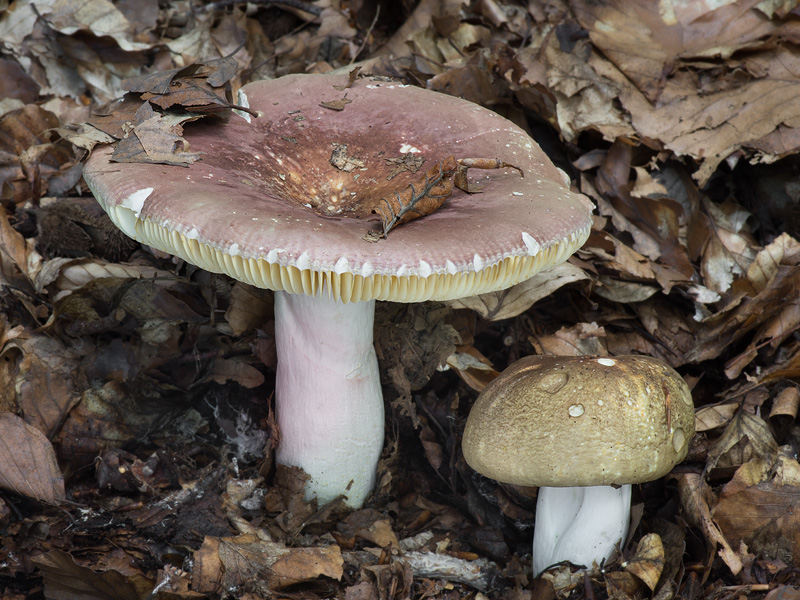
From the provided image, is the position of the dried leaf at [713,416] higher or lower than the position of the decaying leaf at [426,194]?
lower

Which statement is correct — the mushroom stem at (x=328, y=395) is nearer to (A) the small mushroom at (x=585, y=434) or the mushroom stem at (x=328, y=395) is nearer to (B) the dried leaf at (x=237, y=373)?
(B) the dried leaf at (x=237, y=373)

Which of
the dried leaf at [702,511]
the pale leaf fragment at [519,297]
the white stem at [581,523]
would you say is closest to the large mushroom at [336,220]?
the pale leaf fragment at [519,297]

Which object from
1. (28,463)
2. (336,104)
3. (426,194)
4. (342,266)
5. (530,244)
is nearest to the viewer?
(342,266)

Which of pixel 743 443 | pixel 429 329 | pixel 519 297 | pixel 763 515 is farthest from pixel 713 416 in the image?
pixel 429 329

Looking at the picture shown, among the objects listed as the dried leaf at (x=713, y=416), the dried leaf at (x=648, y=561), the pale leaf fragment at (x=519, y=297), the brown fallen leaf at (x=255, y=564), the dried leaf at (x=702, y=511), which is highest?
the pale leaf fragment at (x=519, y=297)

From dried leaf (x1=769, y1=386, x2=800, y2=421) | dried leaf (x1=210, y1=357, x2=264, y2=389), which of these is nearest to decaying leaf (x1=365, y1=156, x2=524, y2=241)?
dried leaf (x1=210, y1=357, x2=264, y2=389)

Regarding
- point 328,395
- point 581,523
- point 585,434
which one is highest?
point 585,434

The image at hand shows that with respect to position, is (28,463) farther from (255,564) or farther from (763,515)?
(763,515)
